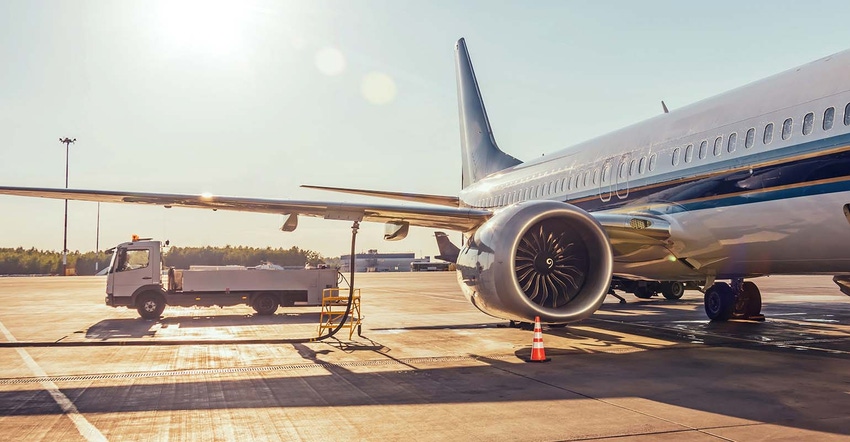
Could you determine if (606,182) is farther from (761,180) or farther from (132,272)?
(132,272)

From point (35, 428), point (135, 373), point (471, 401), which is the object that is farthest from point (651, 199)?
point (35, 428)

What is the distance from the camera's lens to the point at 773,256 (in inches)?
398

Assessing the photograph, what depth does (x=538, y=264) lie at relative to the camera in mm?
9789

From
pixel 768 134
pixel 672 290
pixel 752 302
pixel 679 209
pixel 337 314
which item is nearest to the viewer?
pixel 768 134

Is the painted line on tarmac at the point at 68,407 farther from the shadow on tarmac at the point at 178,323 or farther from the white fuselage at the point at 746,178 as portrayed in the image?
the white fuselage at the point at 746,178

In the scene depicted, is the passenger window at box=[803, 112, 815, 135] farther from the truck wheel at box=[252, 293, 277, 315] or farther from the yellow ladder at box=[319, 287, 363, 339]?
the truck wheel at box=[252, 293, 277, 315]

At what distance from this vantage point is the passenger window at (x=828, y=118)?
871cm

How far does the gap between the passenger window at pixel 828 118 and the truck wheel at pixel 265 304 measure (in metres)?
15.1

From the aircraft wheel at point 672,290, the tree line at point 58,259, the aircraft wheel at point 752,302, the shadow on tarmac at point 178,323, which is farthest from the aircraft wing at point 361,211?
the tree line at point 58,259

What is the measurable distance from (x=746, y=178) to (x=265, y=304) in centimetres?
1412

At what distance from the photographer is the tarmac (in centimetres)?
609

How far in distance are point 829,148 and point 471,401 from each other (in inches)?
217

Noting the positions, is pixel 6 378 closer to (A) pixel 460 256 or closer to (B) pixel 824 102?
(A) pixel 460 256

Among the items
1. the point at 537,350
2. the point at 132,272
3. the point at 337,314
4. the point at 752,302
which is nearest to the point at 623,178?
the point at 537,350
